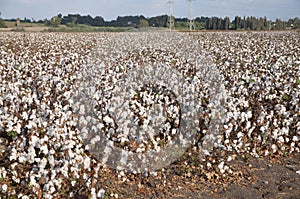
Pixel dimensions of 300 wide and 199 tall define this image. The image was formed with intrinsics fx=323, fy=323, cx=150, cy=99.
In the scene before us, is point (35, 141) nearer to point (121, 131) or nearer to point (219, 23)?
point (121, 131)

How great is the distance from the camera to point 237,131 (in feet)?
21.1

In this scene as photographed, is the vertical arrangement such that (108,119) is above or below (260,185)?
above

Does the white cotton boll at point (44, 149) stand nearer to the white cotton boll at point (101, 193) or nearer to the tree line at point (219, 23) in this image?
the white cotton boll at point (101, 193)

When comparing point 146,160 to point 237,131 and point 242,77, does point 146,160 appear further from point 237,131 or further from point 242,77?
point 242,77

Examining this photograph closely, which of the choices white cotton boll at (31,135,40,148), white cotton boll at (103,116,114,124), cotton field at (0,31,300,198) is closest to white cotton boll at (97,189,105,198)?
cotton field at (0,31,300,198)

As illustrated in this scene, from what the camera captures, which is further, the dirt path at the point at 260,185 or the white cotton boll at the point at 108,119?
the white cotton boll at the point at 108,119

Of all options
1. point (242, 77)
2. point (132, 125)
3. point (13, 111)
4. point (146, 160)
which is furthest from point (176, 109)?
point (242, 77)

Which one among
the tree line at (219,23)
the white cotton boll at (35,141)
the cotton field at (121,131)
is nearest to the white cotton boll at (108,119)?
the cotton field at (121,131)

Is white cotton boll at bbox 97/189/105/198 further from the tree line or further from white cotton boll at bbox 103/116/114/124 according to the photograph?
the tree line

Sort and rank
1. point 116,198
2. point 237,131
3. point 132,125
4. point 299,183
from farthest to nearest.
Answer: point 237,131 < point 132,125 < point 299,183 < point 116,198

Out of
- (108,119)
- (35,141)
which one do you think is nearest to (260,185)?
(108,119)

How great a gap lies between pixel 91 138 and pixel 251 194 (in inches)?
107

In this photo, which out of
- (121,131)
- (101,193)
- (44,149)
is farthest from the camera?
(121,131)

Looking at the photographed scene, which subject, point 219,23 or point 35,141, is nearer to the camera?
point 35,141
